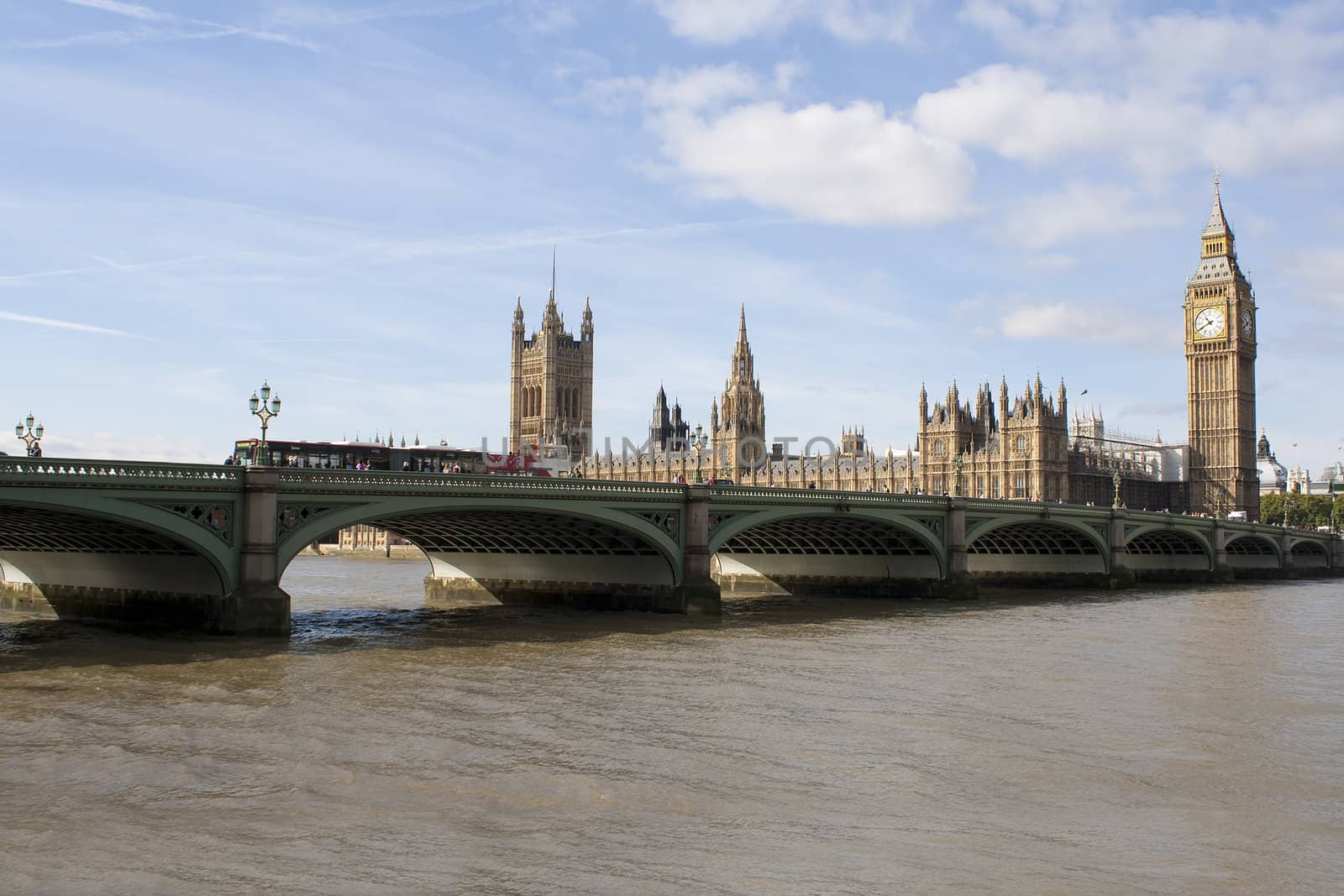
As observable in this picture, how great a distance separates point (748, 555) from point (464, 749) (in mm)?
41535

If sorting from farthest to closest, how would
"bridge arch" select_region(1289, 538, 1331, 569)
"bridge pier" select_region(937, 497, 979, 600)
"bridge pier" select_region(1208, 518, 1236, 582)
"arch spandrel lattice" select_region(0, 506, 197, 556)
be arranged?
1. "bridge arch" select_region(1289, 538, 1331, 569)
2. "bridge pier" select_region(1208, 518, 1236, 582)
3. "bridge pier" select_region(937, 497, 979, 600)
4. "arch spandrel lattice" select_region(0, 506, 197, 556)

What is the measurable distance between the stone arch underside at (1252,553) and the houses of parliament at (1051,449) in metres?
13.0

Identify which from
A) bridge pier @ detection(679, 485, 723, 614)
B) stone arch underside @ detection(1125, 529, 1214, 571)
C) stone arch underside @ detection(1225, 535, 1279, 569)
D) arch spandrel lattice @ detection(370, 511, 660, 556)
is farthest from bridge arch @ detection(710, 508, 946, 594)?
stone arch underside @ detection(1225, 535, 1279, 569)

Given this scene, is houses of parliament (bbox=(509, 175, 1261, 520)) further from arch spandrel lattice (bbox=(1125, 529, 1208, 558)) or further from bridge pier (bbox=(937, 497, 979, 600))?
bridge pier (bbox=(937, 497, 979, 600))

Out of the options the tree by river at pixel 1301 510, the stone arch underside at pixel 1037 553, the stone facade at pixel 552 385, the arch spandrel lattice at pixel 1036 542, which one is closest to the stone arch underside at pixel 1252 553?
the stone arch underside at pixel 1037 553

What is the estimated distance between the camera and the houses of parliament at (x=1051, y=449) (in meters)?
108

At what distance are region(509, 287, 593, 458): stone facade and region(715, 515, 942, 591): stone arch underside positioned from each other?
113m

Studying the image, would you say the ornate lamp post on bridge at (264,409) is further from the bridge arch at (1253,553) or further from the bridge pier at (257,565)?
the bridge arch at (1253,553)

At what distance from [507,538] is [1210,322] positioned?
9829 cm

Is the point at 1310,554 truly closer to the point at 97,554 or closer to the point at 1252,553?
the point at 1252,553

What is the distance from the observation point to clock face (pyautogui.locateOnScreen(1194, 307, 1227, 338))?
123 meters

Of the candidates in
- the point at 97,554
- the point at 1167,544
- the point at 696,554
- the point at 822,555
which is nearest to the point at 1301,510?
the point at 1167,544

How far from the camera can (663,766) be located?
745 inches

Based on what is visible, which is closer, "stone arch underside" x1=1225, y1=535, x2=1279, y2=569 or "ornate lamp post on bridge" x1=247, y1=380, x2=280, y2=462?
"ornate lamp post on bridge" x1=247, y1=380, x2=280, y2=462
